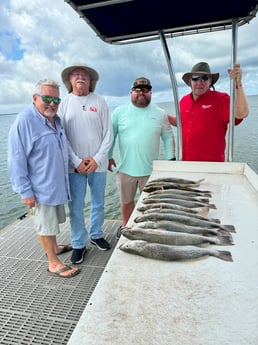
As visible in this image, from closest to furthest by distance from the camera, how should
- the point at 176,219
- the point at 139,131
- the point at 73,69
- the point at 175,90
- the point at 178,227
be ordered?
the point at 178,227
the point at 176,219
the point at 73,69
the point at 139,131
the point at 175,90

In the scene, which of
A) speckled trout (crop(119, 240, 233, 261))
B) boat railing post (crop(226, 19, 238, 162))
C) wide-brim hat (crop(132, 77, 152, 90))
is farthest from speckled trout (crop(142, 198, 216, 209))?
wide-brim hat (crop(132, 77, 152, 90))

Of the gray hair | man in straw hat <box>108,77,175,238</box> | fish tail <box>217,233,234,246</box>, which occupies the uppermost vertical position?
the gray hair

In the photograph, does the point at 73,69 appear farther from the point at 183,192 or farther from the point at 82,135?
the point at 183,192

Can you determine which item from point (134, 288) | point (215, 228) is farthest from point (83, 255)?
point (134, 288)

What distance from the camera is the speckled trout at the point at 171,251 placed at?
1.55 m

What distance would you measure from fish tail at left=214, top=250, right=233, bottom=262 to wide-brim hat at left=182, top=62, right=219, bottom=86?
8.27ft

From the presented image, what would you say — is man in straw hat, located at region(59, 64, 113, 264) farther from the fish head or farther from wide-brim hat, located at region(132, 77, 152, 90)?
the fish head

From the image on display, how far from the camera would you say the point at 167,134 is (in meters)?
3.91

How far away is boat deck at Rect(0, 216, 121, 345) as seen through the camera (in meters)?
2.26

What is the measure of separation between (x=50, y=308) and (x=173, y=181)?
162 centimetres

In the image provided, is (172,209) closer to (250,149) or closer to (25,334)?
(25,334)

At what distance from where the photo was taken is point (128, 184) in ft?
12.8

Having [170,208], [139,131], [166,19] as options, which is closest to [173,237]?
[170,208]

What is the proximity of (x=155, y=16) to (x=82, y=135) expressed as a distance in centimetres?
158
